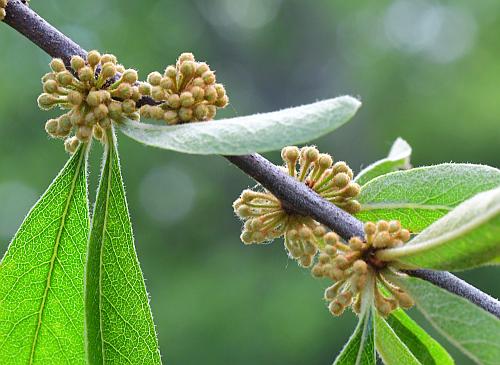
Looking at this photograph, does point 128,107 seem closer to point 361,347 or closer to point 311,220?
point 311,220

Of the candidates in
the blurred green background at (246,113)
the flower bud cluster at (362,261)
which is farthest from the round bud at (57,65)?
the blurred green background at (246,113)

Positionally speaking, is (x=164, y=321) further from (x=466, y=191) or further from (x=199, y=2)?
(x=466, y=191)

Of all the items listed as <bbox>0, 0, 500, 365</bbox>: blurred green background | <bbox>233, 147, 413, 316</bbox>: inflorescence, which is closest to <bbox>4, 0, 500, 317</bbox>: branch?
<bbox>233, 147, 413, 316</bbox>: inflorescence

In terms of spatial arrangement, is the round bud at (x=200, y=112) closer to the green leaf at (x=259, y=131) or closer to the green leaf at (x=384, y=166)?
the green leaf at (x=259, y=131)

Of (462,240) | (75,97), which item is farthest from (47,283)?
(462,240)

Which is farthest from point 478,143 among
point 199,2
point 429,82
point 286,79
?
point 199,2

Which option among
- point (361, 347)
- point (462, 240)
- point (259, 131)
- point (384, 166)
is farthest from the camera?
point (384, 166)

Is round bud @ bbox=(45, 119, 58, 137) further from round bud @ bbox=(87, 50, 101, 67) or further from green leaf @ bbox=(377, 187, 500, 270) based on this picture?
green leaf @ bbox=(377, 187, 500, 270)
